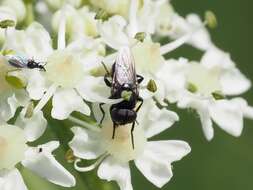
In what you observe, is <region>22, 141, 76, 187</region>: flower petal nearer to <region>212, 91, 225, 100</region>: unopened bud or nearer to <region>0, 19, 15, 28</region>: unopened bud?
<region>0, 19, 15, 28</region>: unopened bud

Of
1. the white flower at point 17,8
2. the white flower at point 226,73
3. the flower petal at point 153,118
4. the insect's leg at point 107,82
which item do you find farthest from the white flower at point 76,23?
the white flower at point 226,73

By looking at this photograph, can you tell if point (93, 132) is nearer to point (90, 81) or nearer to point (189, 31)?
point (90, 81)

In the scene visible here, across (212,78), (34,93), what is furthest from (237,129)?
(34,93)

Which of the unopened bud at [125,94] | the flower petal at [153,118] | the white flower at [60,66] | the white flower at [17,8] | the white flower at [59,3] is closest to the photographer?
the unopened bud at [125,94]

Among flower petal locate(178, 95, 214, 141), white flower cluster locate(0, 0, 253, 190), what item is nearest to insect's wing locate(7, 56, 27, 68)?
white flower cluster locate(0, 0, 253, 190)

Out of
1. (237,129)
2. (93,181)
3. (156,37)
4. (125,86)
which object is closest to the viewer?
(125,86)

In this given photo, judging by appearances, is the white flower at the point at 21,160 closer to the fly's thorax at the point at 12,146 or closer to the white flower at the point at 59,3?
the fly's thorax at the point at 12,146
